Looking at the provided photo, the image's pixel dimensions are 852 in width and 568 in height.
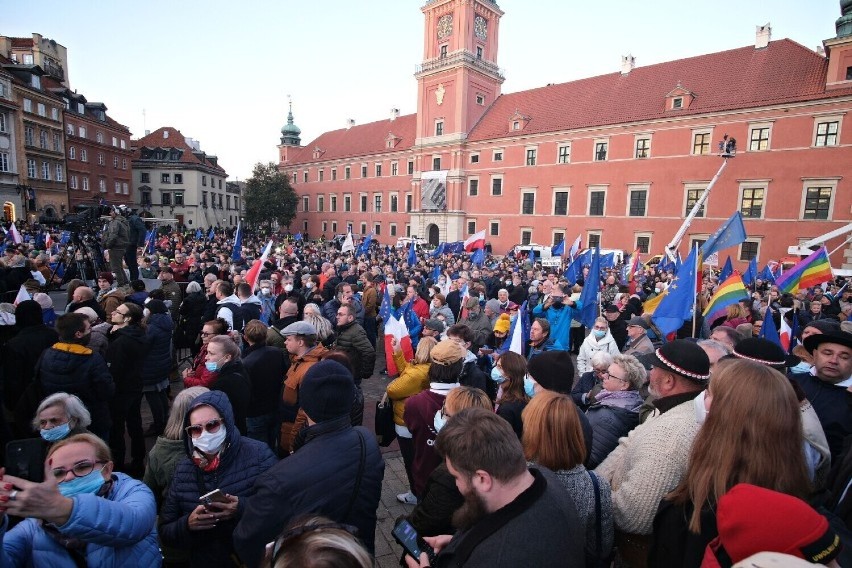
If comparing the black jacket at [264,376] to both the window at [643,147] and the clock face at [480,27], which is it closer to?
the window at [643,147]

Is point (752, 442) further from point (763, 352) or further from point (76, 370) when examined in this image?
point (76, 370)

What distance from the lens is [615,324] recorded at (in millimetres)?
7844

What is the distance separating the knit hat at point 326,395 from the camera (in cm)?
224

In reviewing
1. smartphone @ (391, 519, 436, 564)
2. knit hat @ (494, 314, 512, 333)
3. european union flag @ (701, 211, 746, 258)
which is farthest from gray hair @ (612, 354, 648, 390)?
european union flag @ (701, 211, 746, 258)

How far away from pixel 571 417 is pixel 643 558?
2.66ft

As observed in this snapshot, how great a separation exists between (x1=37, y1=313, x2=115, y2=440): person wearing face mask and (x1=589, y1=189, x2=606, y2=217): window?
35081 millimetres

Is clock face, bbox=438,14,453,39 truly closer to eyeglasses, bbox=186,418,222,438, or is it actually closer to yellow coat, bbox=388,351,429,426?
yellow coat, bbox=388,351,429,426

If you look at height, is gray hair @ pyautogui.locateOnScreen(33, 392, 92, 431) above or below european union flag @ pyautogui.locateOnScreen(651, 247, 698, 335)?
below

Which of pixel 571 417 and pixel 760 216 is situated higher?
pixel 760 216

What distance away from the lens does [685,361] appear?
2.51 m

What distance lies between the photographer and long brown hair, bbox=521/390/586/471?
2170 mm

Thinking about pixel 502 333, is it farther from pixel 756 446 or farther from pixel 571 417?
pixel 756 446

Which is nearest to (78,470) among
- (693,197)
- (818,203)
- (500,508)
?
(500,508)

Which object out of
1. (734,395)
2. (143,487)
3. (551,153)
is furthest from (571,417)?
(551,153)
